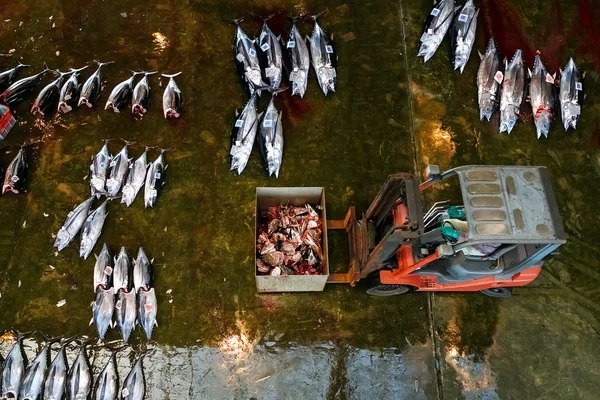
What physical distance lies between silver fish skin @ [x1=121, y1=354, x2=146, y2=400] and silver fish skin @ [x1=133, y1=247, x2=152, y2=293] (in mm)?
733

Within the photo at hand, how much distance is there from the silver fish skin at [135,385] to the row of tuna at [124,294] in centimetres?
31

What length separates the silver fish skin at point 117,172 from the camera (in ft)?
15.9

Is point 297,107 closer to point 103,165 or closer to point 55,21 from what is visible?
point 103,165

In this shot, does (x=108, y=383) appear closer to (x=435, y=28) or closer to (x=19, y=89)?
(x=19, y=89)

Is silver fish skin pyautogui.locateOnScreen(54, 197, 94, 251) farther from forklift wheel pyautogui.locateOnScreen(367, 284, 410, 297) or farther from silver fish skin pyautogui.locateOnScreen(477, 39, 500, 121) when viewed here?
silver fish skin pyautogui.locateOnScreen(477, 39, 500, 121)

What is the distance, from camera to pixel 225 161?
5.09 m

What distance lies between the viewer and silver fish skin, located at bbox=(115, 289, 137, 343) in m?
4.27

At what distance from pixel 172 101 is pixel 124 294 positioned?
230 cm

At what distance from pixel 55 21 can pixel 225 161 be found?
3.13m

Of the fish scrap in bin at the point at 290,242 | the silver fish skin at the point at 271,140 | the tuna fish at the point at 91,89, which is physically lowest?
the fish scrap in bin at the point at 290,242

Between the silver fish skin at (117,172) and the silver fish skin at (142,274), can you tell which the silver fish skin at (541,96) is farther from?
the silver fish skin at (117,172)

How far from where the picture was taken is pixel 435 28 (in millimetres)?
5648

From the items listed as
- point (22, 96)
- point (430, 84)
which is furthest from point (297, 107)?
point (22, 96)

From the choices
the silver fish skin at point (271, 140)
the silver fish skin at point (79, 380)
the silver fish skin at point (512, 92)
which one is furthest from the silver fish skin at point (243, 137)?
the silver fish skin at point (512, 92)
